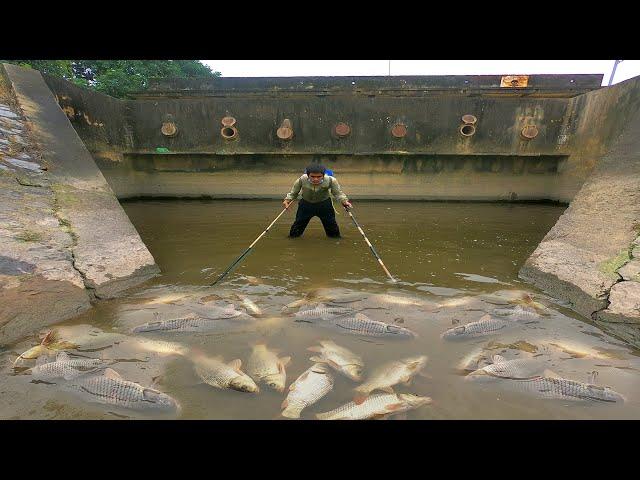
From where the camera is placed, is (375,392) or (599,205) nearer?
(375,392)

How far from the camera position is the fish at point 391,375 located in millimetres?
2727

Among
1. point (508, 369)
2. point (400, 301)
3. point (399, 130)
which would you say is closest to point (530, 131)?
point (399, 130)

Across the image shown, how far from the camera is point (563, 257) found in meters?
4.84

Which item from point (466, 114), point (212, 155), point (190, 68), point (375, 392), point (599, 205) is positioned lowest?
point (375, 392)

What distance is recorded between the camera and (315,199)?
6.98 metres

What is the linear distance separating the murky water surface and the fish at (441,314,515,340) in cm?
5

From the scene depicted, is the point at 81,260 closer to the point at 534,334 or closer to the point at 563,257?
the point at 534,334

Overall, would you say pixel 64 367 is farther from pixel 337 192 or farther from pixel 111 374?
pixel 337 192

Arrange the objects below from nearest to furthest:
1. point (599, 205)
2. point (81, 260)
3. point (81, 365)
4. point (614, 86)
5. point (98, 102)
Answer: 1. point (81, 365)
2. point (81, 260)
3. point (599, 205)
4. point (614, 86)
5. point (98, 102)

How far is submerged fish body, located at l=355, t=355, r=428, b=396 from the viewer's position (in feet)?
9.01

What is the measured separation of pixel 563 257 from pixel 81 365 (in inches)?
225

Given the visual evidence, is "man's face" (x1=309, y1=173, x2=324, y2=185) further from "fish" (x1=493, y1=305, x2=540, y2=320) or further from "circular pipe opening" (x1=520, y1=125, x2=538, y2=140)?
"circular pipe opening" (x1=520, y1=125, x2=538, y2=140)

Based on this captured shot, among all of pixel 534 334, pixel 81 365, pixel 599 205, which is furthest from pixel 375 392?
pixel 599 205

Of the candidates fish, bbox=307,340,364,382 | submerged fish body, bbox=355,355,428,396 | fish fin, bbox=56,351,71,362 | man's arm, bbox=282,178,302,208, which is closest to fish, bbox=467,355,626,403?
Answer: submerged fish body, bbox=355,355,428,396
